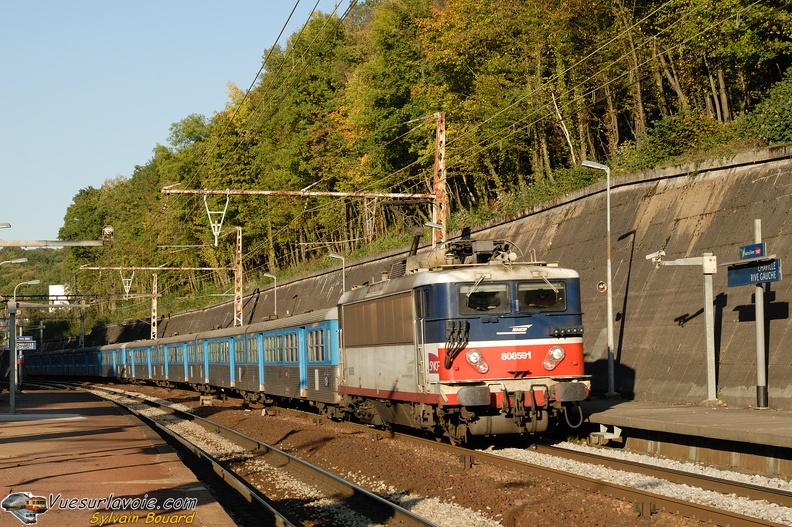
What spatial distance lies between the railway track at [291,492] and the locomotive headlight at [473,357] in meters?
3.13

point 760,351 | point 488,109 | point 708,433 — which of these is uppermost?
point 488,109

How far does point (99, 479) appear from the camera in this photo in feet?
48.9

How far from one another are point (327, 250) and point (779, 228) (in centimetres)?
5551

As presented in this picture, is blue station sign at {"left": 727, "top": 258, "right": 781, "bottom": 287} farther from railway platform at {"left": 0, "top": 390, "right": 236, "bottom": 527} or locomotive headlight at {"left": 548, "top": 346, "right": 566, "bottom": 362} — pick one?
railway platform at {"left": 0, "top": 390, "right": 236, "bottom": 527}

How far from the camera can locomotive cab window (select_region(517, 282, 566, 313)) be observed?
17797 mm

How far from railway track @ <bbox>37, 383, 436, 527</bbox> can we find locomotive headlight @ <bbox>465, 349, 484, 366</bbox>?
3.13m

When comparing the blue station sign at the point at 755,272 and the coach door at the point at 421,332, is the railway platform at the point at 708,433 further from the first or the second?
the coach door at the point at 421,332

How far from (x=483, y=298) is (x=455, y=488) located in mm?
4791

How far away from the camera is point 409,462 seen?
53.9 ft

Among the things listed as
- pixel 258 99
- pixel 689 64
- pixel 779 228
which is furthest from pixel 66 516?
pixel 258 99

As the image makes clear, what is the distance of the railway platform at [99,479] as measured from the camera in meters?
11.5

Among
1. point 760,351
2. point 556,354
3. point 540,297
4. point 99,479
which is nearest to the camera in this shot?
point 99,479

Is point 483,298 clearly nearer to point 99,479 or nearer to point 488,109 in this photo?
point 99,479

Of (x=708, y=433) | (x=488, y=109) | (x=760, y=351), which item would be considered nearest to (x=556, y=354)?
(x=708, y=433)
